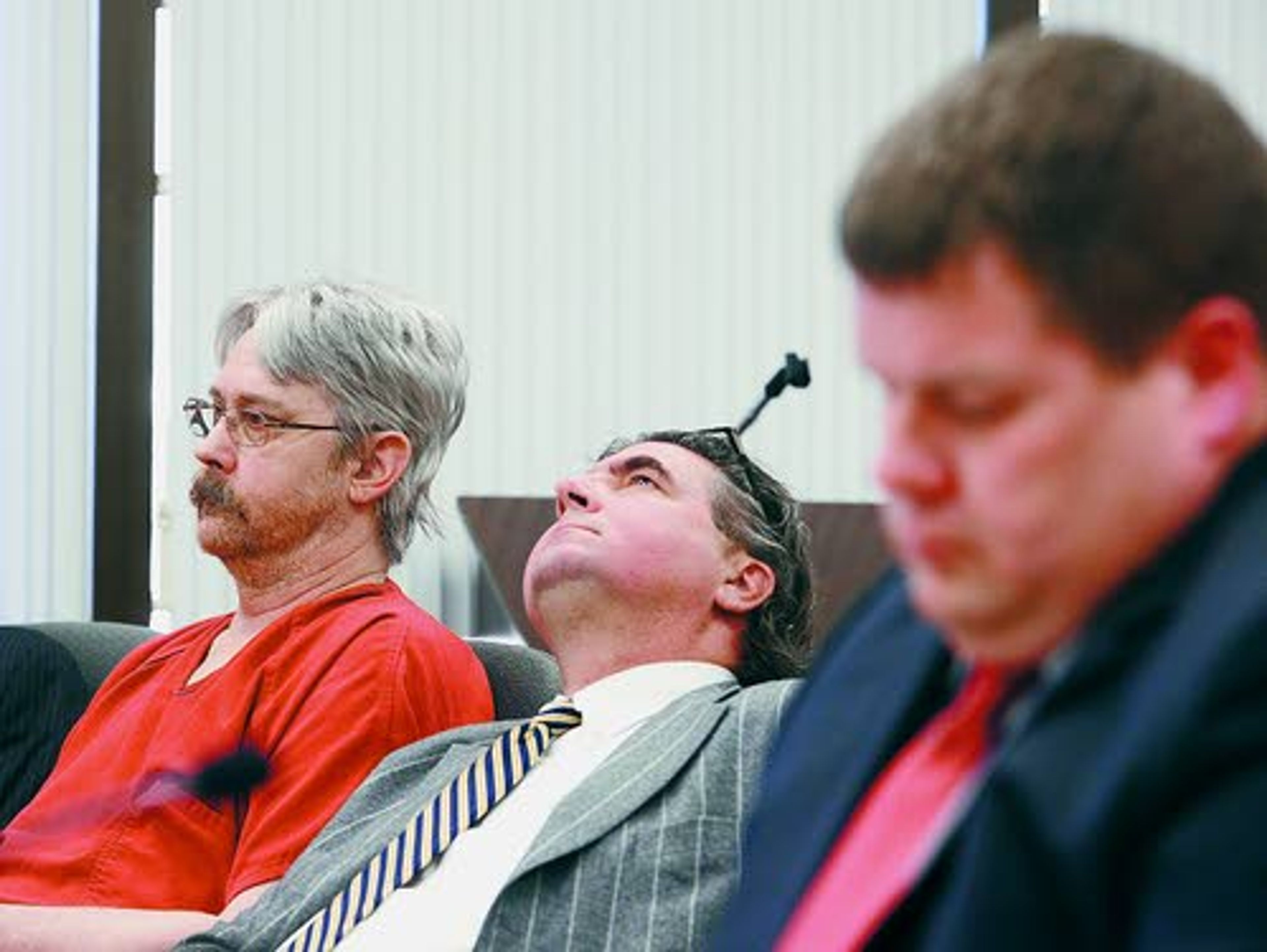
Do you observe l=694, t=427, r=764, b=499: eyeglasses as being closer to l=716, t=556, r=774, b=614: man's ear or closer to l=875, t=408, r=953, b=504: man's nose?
l=716, t=556, r=774, b=614: man's ear

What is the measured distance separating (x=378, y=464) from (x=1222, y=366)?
1.71 metres

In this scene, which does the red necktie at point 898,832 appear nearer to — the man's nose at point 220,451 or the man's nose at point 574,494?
the man's nose at point 574,494

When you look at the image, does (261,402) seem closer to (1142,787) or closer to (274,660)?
(274,660)

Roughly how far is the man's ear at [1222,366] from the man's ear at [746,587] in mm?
1344

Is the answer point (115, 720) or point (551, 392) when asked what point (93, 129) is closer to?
point (551, 392)

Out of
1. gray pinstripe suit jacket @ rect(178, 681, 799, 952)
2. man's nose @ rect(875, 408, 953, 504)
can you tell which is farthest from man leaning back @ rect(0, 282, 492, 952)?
man's nose @ rect(875, 408, 953, 504)

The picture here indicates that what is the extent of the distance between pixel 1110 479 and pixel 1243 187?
0.32 feet

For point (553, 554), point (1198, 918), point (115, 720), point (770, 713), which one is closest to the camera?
point (1198, 918)

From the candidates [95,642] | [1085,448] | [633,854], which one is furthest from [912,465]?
[95,642]

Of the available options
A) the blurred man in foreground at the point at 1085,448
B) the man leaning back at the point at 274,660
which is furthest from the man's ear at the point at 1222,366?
the man leaning back at the point at 274,660

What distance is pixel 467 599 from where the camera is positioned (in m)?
3.84

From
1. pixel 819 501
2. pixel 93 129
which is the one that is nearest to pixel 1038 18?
pixel 819 501

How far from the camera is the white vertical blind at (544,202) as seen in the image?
12.8 ft

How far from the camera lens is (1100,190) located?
62 centimetres
